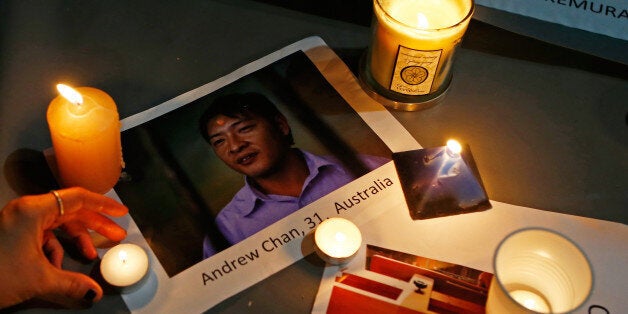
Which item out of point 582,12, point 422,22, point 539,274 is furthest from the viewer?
point 582,12

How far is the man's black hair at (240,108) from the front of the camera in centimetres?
58

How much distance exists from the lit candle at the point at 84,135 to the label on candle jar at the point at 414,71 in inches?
10.5

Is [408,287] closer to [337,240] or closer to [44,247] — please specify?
[337,240]

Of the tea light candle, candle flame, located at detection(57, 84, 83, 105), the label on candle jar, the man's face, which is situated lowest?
the tea light candle

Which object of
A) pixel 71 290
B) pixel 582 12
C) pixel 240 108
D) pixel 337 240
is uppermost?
pixel 582 12

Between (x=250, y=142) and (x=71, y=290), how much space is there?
21 cm

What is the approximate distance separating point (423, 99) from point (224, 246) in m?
0.25

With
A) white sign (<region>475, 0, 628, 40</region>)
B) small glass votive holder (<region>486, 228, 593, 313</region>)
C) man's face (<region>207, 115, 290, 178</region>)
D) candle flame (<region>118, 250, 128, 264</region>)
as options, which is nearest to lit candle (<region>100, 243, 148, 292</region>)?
candle flame (<region>118, 250, 128, 264</region>)

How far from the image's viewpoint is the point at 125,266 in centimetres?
48

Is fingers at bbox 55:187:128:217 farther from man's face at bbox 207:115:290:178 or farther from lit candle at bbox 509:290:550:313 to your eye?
lit candle at bbox 509:290:550:313

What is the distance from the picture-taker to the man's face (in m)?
0.55

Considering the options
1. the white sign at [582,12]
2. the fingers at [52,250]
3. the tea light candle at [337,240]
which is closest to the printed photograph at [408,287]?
the tea light candle at [337,240]

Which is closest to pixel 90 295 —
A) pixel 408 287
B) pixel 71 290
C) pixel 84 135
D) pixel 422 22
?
pixel 71 290

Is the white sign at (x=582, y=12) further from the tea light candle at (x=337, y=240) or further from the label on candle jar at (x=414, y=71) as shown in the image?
the tea light candle at (x=337, y=240)
